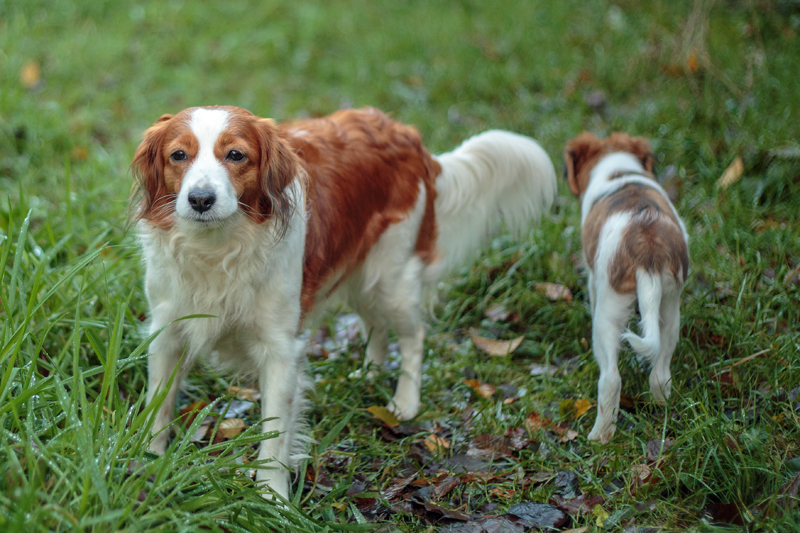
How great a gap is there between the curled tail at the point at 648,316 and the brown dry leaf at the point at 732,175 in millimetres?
1857

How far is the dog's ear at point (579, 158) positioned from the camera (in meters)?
3.58

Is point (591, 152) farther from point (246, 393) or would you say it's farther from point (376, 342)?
point (246, 393)

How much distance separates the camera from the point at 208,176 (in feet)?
7.38

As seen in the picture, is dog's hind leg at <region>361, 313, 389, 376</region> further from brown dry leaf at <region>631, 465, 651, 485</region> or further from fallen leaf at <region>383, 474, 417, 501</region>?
brown dry leaf at <region>631, 465, 651, 485</region>

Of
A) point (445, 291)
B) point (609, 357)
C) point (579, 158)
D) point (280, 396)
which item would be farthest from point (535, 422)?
point (579, 158)

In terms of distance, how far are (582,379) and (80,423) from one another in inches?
80.3

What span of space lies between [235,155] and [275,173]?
0.15 meters

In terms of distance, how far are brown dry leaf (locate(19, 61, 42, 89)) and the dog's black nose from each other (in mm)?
4657

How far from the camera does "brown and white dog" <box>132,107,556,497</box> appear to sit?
240 cm

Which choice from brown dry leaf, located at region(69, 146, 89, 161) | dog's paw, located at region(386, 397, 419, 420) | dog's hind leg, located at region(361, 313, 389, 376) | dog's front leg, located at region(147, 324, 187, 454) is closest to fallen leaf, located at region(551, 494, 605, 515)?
dog's paw, located at region(386, 397, 419, 420)

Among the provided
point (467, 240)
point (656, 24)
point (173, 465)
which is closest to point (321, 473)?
point (173, 465)

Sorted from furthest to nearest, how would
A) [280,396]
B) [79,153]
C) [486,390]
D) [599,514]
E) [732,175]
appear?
1. [79,153]
2. [732,175]
3. [486,390]
4. [280,396]
5. [599,514]

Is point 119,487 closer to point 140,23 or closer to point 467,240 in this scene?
point 467,240

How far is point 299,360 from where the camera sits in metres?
2.72
